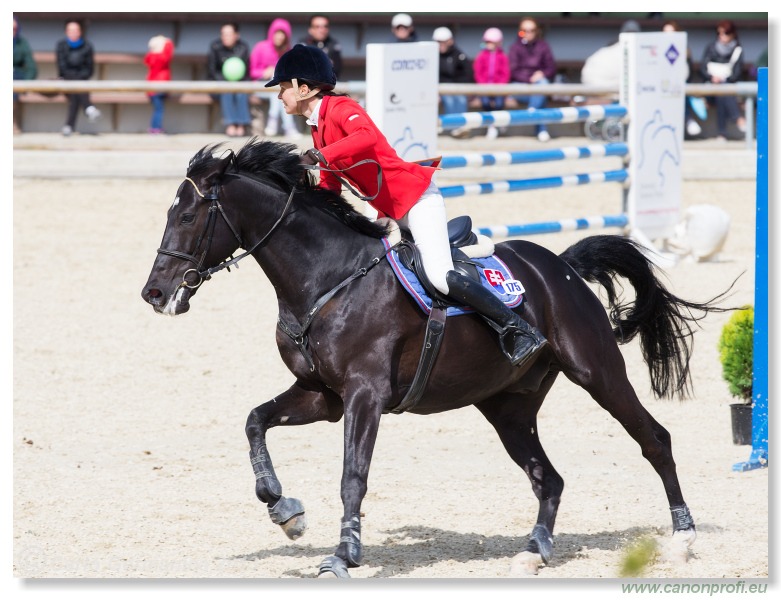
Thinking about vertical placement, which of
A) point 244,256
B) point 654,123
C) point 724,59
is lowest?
point 244,256

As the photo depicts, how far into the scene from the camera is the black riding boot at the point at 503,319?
4.86m

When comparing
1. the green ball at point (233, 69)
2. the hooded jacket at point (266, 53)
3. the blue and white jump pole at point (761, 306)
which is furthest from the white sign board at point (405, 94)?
the green ball at point (233, 69)

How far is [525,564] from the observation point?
491 centimetres

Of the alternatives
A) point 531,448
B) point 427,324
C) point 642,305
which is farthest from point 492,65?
point 427,324

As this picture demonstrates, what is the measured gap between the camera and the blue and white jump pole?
6.08 meters

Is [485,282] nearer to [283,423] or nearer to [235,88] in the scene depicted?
[283,423]

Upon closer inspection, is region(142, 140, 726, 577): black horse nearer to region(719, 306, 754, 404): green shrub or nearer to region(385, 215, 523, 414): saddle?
region(385, 215, 523, 414): saddle

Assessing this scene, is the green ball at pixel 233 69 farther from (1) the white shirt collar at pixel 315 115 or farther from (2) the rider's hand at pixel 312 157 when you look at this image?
(2) the rider's hand at pixel 312 157

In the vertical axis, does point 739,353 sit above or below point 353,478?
above

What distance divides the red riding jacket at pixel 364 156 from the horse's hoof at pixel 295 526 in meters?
1.21

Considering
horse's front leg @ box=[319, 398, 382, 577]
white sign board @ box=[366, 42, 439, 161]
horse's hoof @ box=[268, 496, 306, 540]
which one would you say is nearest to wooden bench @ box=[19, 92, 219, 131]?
white sign board @ box=[366, 42, 439, 161]

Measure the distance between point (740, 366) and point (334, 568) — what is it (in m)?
3.37

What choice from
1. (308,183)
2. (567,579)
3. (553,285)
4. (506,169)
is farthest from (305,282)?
(506,169)

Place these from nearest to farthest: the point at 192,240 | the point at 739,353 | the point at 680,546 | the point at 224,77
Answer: the point at 192,240 < the point at 680,546 < the point at 739,353 < the point at 224,77
